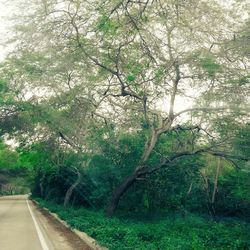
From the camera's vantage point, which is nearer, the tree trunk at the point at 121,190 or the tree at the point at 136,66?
the tree at the point at 136,66

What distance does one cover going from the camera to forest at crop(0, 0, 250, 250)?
13281 mm

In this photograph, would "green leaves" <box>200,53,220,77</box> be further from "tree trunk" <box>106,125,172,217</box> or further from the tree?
"tree trunk" <box>106,125,172,217</box>

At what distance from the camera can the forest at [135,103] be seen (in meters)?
13.3

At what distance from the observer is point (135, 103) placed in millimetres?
20438

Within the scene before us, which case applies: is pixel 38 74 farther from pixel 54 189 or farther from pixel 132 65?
pixel 54 189

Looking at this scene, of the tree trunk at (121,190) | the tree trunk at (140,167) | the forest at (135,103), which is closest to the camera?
the forest at (135,103)

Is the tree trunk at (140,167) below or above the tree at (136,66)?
below

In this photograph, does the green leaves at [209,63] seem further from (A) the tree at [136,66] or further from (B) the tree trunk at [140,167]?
(B) the tree trunk at [140,167]

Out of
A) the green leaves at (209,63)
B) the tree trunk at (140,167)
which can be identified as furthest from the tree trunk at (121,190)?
the green leaves at (209,63)

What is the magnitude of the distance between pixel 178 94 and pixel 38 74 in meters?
6.30

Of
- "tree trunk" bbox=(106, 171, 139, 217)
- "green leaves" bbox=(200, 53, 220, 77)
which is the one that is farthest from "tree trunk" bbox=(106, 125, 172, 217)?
"green leaves" bbox=(200, 53, 220, 77)

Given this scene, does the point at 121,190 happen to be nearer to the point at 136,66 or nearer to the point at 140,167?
the point at 140,167

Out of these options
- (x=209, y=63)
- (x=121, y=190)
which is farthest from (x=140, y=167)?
(x=209, y=63)

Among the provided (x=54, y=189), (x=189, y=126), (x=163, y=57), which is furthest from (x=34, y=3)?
(x=54, y=189)
